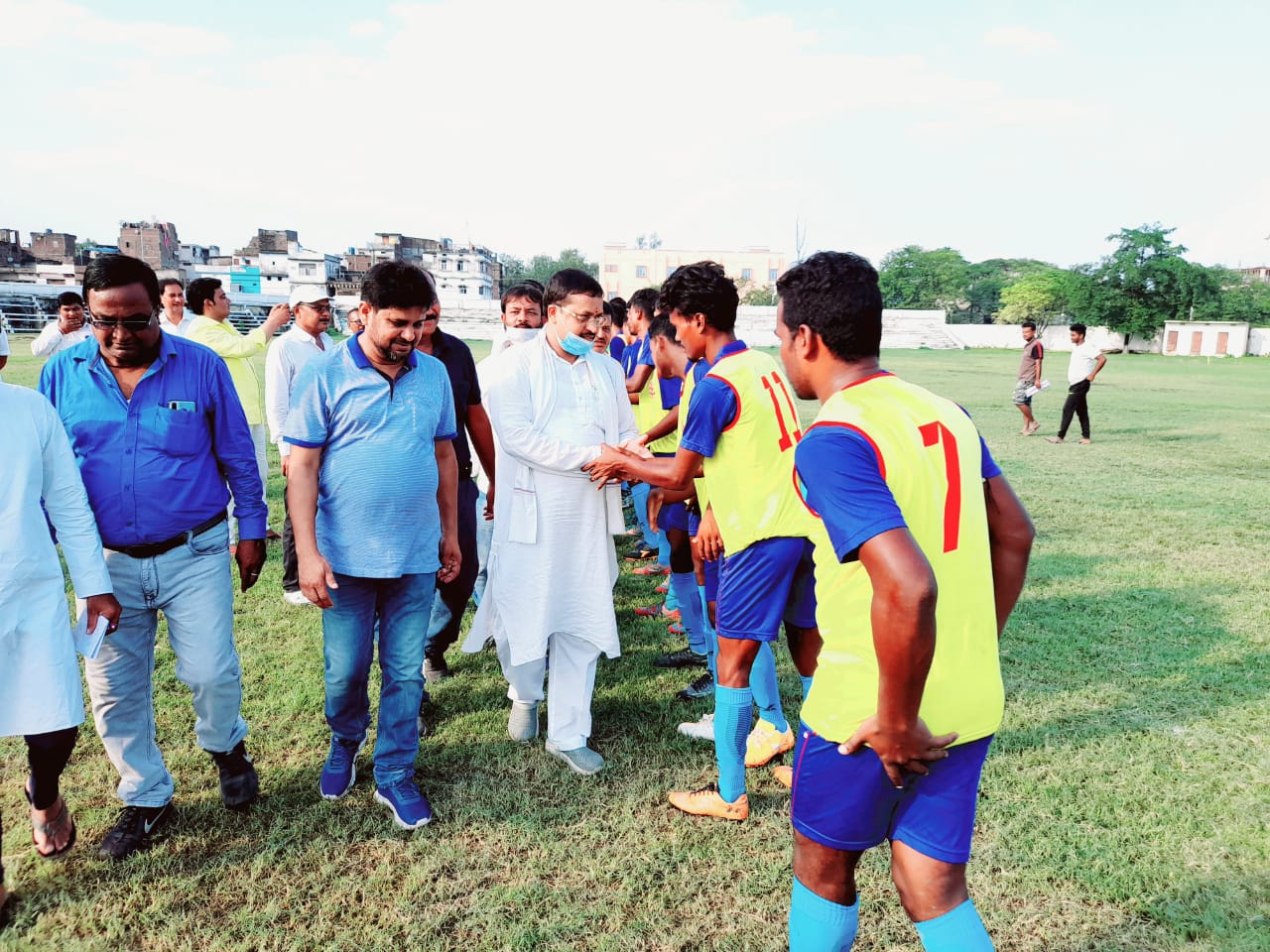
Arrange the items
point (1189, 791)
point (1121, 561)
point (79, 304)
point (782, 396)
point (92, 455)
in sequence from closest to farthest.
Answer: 1. point (92, 455)
2. point (782, 396)
3. point (1189, 791)
4. point (1121, 561)
5. point (79, 304)

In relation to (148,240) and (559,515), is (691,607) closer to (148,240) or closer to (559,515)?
(559,515)

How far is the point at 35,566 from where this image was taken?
255 centimetres

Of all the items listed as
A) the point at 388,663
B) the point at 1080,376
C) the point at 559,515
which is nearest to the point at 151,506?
the point at 388,663

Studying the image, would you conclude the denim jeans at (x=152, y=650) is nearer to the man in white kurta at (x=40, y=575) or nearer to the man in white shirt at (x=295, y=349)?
the man in white kurta at (x=40, y=575)

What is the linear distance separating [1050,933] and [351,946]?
2.22 metres

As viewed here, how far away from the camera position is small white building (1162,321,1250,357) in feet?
177

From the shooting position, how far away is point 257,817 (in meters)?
3.30

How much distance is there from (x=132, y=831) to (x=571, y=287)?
2.72 m

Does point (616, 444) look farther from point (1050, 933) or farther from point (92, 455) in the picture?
point (1050, 933)

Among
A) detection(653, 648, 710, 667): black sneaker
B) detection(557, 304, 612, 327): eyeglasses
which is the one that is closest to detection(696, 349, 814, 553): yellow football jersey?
detection(557, 304, 612, 327): eyeglasses

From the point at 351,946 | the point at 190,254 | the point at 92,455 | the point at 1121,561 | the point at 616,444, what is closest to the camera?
the point at 351,946

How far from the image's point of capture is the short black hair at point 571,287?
373cm

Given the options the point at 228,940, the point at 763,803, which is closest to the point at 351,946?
the point at 228,940

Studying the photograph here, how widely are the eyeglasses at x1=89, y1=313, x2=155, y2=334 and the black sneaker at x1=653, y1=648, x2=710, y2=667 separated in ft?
10.5
